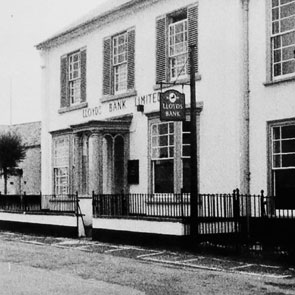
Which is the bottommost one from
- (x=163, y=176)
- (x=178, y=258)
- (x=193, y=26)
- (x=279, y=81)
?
(x=178, y=258)

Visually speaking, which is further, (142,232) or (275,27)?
(142,232)

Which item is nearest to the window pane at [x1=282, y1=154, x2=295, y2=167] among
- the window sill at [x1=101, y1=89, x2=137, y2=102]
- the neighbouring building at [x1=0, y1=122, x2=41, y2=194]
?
the window sill at [x1=101, y1=89, x2=137, y2=102]

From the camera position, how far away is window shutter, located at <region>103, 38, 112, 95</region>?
2302 cm

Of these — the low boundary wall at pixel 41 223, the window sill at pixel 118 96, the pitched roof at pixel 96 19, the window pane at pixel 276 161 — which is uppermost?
the pitched roof at pixel 96 19

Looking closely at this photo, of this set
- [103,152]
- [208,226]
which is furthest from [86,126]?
[208,226]

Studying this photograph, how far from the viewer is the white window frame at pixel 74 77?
25078 mm

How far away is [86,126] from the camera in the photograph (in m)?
22.0

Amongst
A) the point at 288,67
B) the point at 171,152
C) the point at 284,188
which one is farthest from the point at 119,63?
the point at 284,188

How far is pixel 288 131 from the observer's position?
16.9 metres

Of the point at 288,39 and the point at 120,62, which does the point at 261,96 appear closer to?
the point at 288,39

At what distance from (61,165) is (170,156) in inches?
277

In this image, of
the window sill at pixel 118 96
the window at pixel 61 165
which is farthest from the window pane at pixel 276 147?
Answer: the window at pixel 61 165

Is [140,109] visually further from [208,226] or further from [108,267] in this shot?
[108,267]

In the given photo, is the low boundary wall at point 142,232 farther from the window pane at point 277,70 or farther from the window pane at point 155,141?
the window pane at point 277,70
